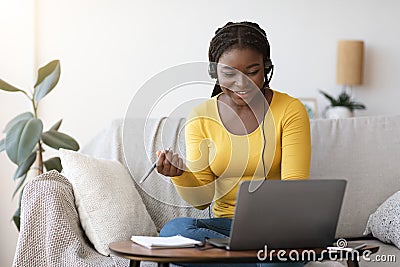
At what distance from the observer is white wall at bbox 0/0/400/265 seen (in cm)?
375

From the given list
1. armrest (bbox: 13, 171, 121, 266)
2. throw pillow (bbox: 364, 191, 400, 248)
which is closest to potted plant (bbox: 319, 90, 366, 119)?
throw pillow (bbox: 364, 191, 400, 248)

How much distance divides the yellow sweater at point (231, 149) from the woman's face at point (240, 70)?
17 centimetres

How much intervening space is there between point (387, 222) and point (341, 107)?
4.06 ft

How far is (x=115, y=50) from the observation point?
3.79 meters

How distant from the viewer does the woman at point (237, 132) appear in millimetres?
2260

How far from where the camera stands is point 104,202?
2.49 meters

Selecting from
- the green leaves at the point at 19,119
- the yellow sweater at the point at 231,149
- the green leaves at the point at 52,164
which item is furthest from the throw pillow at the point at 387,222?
the green leaves at the point at 19,119

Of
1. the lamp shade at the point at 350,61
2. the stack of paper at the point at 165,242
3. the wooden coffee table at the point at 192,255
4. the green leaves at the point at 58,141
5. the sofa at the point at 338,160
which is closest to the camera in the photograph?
the wooden coffee table at the point at 192,255

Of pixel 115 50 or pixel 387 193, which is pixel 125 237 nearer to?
pixel 387 193

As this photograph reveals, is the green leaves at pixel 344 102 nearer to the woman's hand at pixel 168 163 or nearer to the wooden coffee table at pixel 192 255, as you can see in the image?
the woman's hand at pixel 168 163

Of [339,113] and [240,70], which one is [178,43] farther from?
[240,70]

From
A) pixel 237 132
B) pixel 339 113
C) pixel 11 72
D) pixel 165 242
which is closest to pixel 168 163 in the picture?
pixel 165 242

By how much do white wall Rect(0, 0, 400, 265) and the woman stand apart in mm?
1375

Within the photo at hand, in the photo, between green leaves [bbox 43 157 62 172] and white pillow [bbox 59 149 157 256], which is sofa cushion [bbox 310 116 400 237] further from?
green leaves [bbox 43 157 62 172]
